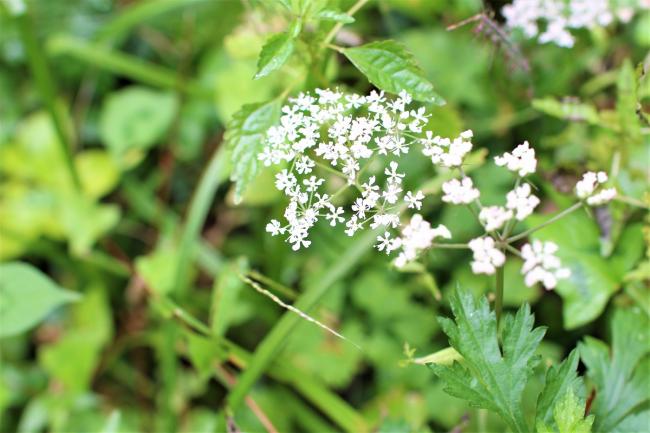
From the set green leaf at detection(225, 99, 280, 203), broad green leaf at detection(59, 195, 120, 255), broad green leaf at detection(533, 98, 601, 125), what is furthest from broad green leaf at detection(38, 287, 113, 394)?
broad green leaf at detection(533, 98, 601, 125)

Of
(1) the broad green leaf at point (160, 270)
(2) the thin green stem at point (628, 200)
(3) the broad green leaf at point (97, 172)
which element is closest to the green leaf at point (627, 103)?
(2) the thin green stem at point (628, 200)

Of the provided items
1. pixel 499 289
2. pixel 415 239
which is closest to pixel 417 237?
pixel 415 239

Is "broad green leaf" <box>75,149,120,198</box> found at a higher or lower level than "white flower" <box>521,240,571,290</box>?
lower

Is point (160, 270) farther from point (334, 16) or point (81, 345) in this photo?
point (334, 16)

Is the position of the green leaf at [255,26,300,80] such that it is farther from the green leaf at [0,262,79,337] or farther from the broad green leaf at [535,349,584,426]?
the green leaf at [0,262,79,337]

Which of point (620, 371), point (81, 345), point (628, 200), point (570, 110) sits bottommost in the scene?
point (81, 345)

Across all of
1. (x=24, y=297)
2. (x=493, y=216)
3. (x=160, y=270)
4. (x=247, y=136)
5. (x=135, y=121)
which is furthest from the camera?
(x=135, y=121)

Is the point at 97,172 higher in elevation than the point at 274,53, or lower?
lower
